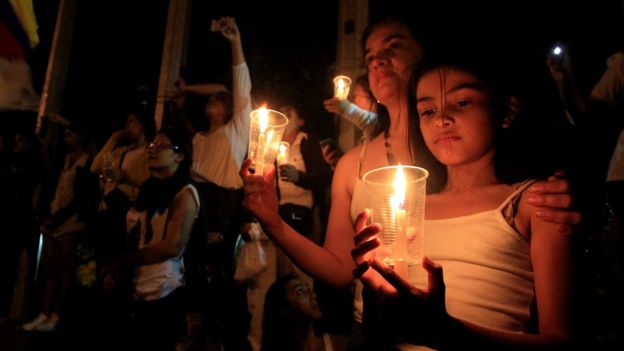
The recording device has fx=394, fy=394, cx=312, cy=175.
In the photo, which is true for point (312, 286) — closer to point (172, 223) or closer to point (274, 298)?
point (274, 298)

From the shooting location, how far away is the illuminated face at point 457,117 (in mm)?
1550

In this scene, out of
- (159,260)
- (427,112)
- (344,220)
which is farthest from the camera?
(159,260)

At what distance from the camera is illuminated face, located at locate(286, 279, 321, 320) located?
3.97 meters

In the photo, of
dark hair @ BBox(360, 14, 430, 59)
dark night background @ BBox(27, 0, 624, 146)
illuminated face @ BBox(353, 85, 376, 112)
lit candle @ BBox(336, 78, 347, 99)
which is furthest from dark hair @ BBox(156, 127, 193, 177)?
dark hair @ BBox(360, 14, 430, 59)

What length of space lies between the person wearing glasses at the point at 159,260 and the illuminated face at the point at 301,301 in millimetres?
1046

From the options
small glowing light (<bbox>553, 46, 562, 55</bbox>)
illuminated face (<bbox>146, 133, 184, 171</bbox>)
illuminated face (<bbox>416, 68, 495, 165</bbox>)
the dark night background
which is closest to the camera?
illuminated face (<bbox>416, 68, 495, 165</bbox>)

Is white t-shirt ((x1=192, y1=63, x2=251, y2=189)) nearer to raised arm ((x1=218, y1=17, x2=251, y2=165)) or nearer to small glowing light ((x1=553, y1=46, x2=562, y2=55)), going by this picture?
raised arm ((x1=218, y1=17, x2=251, y2=165))

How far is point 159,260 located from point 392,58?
8.98 feet

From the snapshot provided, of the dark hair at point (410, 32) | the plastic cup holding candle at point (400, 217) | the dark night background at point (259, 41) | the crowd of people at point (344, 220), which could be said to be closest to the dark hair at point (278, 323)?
the crowd of people at point (344, 220)

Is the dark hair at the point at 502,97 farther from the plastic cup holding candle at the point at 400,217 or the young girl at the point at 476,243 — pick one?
the plastic cup holding candle at the point at 400,217

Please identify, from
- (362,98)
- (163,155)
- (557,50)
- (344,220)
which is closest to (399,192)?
(344,220)

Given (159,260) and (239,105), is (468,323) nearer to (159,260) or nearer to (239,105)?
(159,260)

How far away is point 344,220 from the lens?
2.14 meters

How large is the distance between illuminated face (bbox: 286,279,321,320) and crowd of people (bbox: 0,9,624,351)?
0.9 inches
